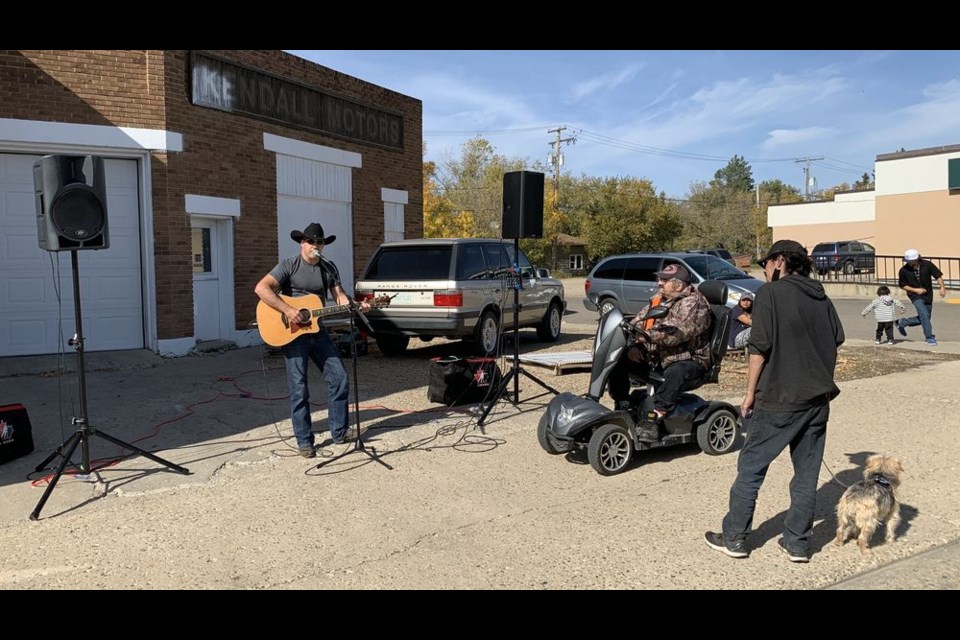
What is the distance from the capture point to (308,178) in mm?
14180

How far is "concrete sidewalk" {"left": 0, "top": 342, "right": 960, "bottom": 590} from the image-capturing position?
4.16 meters

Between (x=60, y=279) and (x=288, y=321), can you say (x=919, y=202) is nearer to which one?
(x=60, y=279)

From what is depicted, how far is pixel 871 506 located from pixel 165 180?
10497 mm

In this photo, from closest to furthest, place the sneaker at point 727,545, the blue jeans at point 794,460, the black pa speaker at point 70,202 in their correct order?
the blue jeans at point 794,460
the sneaker at point 727,545
the black pa speaker at point 70,202

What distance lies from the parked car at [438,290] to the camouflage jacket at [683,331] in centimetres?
443

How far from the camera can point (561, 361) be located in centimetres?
1079

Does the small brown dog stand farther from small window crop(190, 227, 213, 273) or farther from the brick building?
small window crop(190, 227, 213, 273)

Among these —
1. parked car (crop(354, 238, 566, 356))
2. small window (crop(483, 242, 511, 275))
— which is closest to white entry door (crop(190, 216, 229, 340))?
parked car (crop(354, 238, 566, 356))

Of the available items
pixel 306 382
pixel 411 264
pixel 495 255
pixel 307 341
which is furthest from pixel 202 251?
pixel 306 382

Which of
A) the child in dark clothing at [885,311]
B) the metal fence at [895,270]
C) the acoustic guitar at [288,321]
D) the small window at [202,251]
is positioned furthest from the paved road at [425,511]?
the metal fence at [895,270]

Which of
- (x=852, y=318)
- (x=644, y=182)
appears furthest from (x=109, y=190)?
(x=644, y=182)

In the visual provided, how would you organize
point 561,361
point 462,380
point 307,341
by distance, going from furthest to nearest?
point 561,361 < point 462,380 < point 307,341

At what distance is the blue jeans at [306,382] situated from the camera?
642 centimetres

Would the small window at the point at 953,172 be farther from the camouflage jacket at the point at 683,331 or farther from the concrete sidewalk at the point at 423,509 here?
the camouflage jacket at the point at 683,331
